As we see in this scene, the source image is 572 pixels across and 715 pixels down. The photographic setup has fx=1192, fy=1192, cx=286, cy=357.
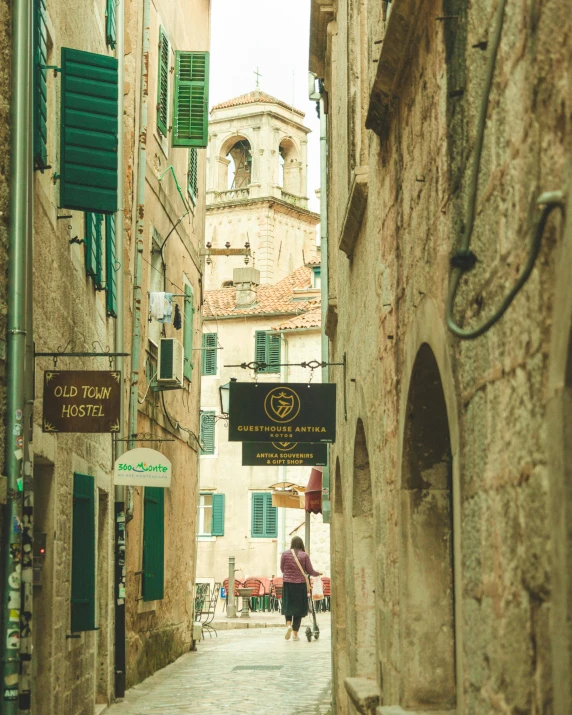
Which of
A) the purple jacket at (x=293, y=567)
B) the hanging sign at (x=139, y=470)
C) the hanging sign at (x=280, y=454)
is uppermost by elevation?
the hanging sign at (x=280, y=454)

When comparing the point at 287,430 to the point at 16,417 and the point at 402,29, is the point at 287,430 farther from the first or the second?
the point at 402,29

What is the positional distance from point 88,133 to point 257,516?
32.6 metres

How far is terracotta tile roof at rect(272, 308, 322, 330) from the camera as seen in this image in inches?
1591

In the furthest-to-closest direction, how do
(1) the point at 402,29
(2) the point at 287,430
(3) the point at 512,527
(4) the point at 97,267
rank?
(4) the point at 97,267 → (2) the point at 287,430 → (1) the point at 402,29 → (3) the point at 512,527

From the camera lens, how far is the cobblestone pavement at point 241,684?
11500 millimetres

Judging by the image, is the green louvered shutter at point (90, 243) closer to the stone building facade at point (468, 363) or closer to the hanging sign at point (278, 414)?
the hanging sign at point (278, 414)

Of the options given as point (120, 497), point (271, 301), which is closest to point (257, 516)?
point (271, 301)

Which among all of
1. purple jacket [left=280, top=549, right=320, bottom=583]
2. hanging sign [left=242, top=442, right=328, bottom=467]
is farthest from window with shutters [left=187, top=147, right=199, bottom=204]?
hanging sign [left=242, top=442, right=328, bottom=467]

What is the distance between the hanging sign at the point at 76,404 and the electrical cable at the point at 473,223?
193 inches

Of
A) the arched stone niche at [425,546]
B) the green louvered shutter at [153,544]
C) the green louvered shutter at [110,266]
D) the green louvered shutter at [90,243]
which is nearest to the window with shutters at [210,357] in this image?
the green louvered shutter at [153,544]

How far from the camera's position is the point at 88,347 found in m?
11.0

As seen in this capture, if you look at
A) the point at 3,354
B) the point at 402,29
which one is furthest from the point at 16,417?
the point at 402,29

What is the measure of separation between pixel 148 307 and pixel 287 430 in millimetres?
5490

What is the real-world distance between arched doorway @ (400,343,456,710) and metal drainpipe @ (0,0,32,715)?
8.67 feet
